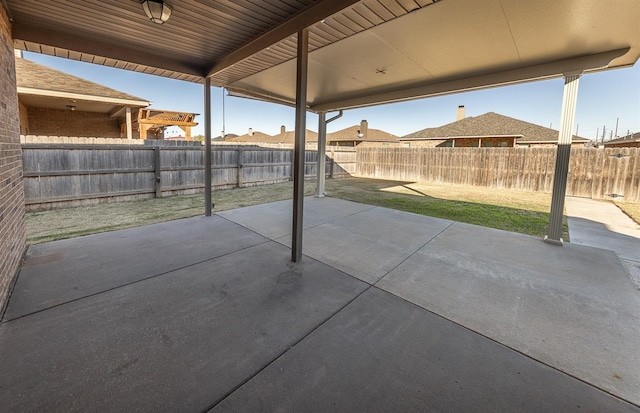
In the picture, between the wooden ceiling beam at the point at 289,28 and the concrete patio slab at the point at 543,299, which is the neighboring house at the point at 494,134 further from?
the wooden ceiling beam at the point at 289,28

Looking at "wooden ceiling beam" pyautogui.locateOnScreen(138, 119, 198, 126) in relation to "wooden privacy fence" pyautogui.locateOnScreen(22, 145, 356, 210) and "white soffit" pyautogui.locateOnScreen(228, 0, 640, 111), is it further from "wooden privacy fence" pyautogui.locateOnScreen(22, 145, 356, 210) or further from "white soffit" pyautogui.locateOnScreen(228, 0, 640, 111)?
"white soffit" pyautogui.locateOnScreen(228, 0, 640, 111)

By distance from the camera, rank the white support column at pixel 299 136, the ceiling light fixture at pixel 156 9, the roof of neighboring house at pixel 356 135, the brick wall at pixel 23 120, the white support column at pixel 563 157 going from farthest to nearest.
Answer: the roof of neighboring house at pixel 356 135
the brick wall at pixel 23 120
the white support column at pixel 563 157
the white support column at pixel 299 136
the ceiling light fixture at pixel 156 9

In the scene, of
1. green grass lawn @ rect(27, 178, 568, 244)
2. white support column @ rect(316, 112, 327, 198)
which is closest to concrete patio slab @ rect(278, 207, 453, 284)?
green grass lawn @ rect(27, 178, 568, 244)

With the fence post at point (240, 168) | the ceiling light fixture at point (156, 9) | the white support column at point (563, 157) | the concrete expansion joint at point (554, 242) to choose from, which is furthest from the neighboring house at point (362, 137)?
the ceiling light fixture at point (156, 9)

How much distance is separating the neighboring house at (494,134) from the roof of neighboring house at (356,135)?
8119 mm

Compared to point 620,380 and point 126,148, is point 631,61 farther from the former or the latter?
point 126,148

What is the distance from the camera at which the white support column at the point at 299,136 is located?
134 inches

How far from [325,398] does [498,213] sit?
23.8 ft

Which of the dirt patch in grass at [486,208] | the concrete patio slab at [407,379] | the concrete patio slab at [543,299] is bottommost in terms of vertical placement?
the concrete patio slab at [407,379]

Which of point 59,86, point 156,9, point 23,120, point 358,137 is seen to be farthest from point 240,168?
point 358,137

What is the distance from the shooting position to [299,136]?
12.1 feet

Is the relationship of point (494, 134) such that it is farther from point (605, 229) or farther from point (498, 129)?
point (605, 229)

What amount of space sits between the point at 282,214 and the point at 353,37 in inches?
151

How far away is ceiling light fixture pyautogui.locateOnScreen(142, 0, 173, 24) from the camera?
288 centimetres
